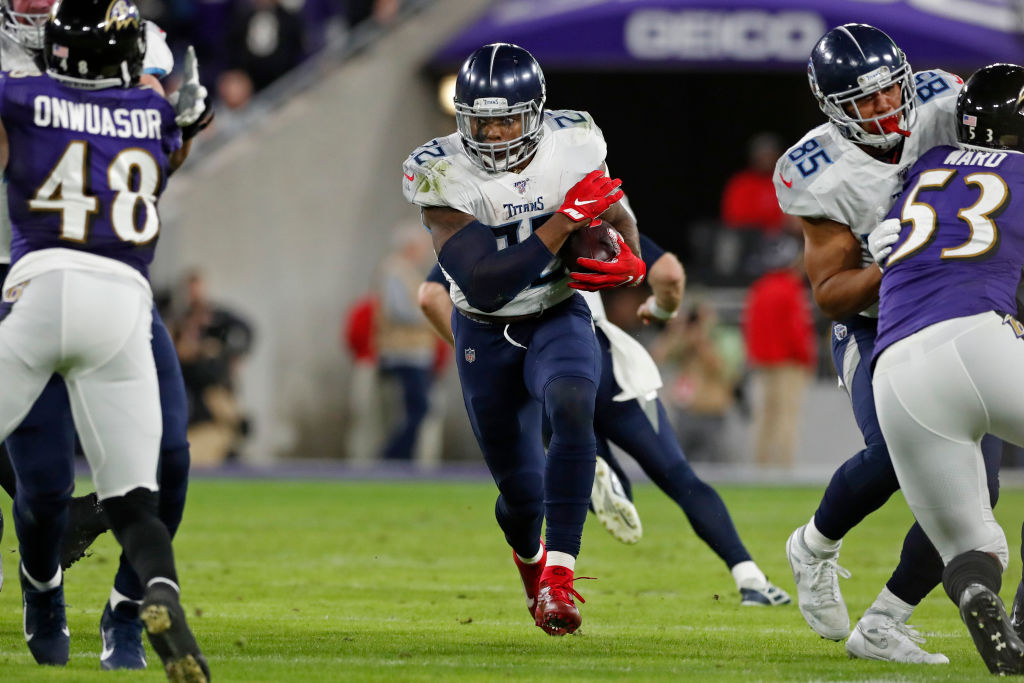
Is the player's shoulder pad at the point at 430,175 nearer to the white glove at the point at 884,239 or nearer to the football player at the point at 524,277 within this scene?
the football player at the point at 524,277

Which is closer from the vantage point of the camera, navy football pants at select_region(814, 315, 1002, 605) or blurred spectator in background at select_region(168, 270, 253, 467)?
navy football pants at select_region(814, 315, 1002, 605)

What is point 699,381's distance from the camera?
11.9m

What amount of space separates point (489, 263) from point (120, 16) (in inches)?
51.9

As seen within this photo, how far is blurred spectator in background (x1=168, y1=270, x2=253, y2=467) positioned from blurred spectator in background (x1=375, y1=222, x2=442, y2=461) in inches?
47.1

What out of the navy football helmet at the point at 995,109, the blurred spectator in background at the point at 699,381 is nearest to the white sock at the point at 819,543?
the navy football helmet at the point at 995,109

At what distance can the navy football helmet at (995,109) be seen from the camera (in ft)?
13.6

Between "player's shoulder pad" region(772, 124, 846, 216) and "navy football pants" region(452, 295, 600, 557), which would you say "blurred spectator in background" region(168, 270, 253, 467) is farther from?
"player's shoulder pad" region(772, 124, 846, 216)

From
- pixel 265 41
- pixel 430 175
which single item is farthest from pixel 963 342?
pixel 265 41

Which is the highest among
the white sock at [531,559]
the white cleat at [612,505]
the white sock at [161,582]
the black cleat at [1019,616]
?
the white sock at [161,582]

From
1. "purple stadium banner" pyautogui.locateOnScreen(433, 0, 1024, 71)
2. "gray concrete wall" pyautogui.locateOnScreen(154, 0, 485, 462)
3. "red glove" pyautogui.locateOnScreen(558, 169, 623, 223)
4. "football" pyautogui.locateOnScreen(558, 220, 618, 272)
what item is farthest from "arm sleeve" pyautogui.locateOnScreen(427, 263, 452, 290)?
"purple stadium banner" pyautogui.locateOnScreen(433, 0, 1024, 71)

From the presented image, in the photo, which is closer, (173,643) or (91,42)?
(173,643)

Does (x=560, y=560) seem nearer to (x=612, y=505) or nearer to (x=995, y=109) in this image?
(x=612, y=505)

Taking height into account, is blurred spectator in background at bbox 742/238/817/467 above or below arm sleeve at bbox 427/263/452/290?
below

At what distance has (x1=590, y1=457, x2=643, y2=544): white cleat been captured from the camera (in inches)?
233
